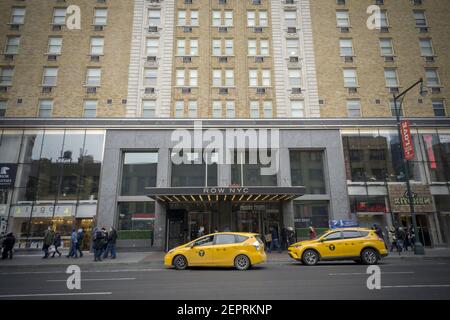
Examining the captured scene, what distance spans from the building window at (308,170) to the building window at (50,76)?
21.8 metres

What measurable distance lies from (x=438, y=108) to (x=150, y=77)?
2624 cm

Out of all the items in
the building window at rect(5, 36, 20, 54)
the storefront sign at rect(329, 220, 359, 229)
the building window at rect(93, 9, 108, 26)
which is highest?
the building window at rect(93, 9, 108, 26)

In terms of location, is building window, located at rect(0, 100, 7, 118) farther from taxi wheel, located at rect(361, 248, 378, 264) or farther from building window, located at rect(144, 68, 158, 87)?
taxi wheel, located at rect(361, 248, 378, 264)

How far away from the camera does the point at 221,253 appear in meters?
11.2

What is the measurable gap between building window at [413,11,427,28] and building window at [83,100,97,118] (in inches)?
1246

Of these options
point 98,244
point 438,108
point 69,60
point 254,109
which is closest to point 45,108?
point 69,60

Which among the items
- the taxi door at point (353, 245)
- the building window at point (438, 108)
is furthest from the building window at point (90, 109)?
the building window at point (438, 108)

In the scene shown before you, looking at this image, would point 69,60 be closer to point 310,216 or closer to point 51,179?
point 51,179

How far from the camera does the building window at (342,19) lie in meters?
25.7

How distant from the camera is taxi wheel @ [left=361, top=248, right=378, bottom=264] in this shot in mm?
12047

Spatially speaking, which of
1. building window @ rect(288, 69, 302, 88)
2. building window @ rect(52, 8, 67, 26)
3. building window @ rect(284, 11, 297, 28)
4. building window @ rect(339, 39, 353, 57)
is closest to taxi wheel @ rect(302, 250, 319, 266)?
building window @ rect(288, 69, 302, 88)

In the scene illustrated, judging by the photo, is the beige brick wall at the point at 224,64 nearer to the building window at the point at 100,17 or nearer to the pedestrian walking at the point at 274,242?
the building window at the point at 100,17

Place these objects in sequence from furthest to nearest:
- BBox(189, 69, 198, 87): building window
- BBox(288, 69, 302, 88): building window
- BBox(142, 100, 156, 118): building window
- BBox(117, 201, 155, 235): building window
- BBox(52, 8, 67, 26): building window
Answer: BBox(52, 8, 67, 26): building window
BBox(288, 69, 302, 88): building window
BBox(189, 69, 198, 87): building window
BBox(142, 100, 156, 118): building window
BBox(117, 201, 155, 235): building window

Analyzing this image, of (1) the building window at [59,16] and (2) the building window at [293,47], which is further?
(2) the building window at [293,47]
